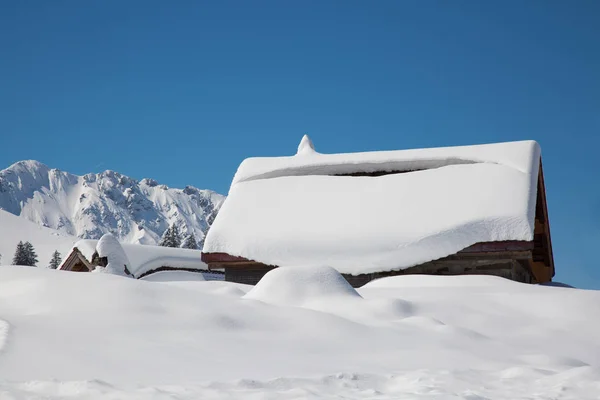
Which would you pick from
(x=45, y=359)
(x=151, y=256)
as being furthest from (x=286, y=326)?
(x=151, y=256)

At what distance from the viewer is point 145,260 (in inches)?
1080

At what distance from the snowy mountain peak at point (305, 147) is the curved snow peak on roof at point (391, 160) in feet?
0.20

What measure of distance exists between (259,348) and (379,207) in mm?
10326

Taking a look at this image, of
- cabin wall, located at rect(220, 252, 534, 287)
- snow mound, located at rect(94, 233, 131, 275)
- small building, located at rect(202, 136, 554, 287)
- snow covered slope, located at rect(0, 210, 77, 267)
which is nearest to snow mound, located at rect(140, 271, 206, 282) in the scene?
snow mound, located at rect(94, 233, 131, 275)

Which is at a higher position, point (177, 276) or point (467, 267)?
point (177, 276)

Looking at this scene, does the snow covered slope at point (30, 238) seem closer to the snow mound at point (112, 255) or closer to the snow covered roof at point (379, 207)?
the snow mound at point (112, 255)

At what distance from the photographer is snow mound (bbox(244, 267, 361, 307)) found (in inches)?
295

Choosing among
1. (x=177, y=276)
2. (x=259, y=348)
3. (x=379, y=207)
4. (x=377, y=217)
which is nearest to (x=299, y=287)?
(x=259, y=348)

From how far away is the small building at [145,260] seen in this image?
25.3 metres

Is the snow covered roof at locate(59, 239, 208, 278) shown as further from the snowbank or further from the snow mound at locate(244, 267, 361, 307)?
the snow mound at locate(244, 267, 361, 307)

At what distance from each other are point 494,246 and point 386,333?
797cm

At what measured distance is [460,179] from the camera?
15.7 metres

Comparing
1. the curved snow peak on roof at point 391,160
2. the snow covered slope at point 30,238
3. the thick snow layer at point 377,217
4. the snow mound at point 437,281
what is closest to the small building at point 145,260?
the curved snow peak on roof at point 391,160

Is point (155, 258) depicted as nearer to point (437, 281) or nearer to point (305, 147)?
point (305, 147)
